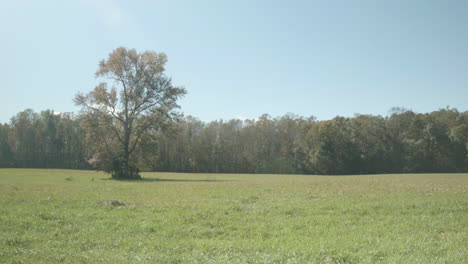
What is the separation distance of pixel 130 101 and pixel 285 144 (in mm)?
59983

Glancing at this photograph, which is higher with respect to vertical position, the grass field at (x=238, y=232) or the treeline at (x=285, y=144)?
the treeline at (x=285, y=144)

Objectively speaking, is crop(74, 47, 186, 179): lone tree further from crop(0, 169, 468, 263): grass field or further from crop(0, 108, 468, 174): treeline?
crop(0, 169, 468, 263): grass field

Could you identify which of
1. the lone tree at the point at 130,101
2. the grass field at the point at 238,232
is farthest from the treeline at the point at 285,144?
the grass field at the point at 238,232

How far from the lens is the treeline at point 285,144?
8244 centimetres

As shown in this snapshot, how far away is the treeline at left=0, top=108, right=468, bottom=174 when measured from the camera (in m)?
82.4

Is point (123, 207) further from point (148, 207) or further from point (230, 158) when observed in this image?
point (230, 158)

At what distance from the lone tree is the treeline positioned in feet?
50.4

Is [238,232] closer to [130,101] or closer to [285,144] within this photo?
[130,101]

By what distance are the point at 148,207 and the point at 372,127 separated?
8327 cm

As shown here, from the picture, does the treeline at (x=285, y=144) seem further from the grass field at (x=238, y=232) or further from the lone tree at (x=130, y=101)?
the grass field at (x=238, y=232)

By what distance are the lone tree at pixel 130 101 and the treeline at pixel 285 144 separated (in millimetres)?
15364

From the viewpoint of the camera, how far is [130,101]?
50.5m

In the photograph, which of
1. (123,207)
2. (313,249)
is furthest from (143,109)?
(313,249)

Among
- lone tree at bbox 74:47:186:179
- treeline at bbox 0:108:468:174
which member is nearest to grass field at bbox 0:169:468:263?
lone tree at bbox 74:47:186:179
